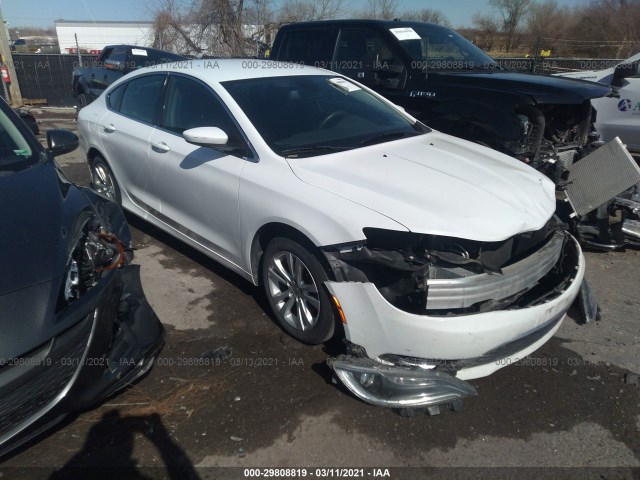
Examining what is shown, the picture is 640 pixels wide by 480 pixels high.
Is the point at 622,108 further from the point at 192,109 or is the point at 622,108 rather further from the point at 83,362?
the point at 83,362

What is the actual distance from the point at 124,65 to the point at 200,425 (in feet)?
35.8

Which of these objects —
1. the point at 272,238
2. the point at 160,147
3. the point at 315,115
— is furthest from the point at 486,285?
the point at 160,147

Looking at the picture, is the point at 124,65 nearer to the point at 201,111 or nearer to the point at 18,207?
the point at 201,111

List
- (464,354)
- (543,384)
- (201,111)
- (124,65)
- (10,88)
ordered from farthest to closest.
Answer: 1. (10,88)
2. (124,65)
3. (201,111)
4. (543,384)
5. (464,354)

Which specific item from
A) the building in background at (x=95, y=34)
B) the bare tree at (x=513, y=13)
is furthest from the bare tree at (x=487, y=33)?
the building in background at (x=95, y=34)

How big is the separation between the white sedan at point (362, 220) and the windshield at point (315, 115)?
15 millimetres

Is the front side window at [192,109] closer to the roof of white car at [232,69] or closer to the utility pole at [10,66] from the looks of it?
the roof of white car at [232,69]

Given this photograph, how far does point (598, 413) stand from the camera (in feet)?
8.77

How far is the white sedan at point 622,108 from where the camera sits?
6777mm

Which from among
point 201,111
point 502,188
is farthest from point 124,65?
point 502,188

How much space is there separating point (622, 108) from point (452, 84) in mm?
3220

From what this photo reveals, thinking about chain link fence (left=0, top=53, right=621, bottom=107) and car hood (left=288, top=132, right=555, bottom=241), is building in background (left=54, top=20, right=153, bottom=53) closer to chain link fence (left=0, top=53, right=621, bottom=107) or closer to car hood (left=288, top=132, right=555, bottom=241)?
chain link fence (left=0, top=53, right=621, bottom=107)

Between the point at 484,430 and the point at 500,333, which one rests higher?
the point at 500,333

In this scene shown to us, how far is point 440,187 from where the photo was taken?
111 inches
